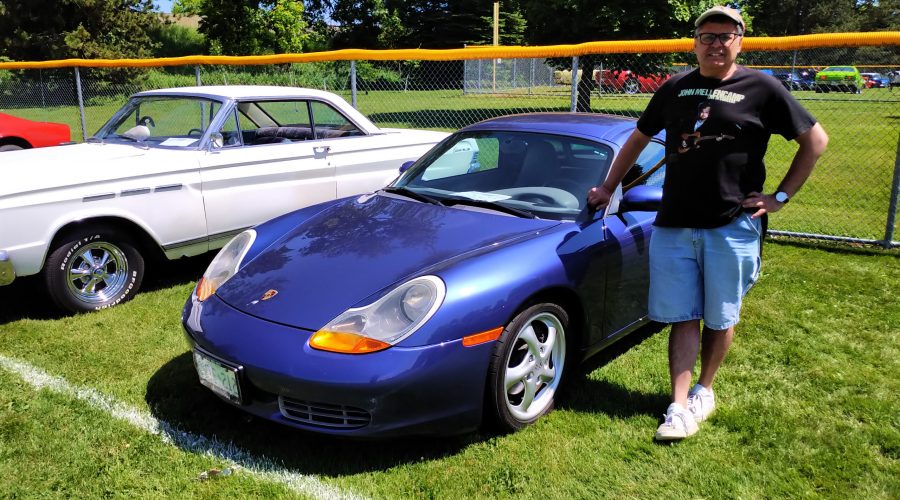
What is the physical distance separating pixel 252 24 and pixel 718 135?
3233cm

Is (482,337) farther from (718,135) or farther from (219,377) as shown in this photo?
(718,135)

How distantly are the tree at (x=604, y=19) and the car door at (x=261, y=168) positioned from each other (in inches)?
518

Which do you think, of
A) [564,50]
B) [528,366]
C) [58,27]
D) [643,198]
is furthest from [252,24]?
[528,366]

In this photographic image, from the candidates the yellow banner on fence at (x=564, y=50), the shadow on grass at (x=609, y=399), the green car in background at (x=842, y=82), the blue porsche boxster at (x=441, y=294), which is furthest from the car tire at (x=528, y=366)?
the green car in background at (x=842, y=82)

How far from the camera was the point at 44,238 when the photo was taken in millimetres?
4191

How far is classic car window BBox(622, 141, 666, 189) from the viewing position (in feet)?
12.0

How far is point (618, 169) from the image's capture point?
3271mm

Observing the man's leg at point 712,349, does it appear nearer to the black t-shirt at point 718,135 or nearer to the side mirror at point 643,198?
the black t-shirt at point 718,135

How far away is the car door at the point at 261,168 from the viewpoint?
5062 mm

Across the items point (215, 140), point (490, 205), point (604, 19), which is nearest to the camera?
point (490, 205)

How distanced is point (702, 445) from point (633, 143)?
1.43 m

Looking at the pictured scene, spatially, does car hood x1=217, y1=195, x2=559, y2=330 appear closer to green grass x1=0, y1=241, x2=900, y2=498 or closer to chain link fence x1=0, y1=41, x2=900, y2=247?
green grass x1=0, y1=241, x2=900, y2=498

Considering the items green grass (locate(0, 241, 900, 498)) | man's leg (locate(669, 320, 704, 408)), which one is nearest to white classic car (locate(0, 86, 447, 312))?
green grass (locate(0, 241, 900, 498))

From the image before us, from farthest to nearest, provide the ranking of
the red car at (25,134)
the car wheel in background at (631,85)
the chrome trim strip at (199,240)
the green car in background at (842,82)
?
the car wheel in background at (631,85) → the green car in background at (842,82) → the red car at (25,134) → the chrome trim strip at (199,240)
